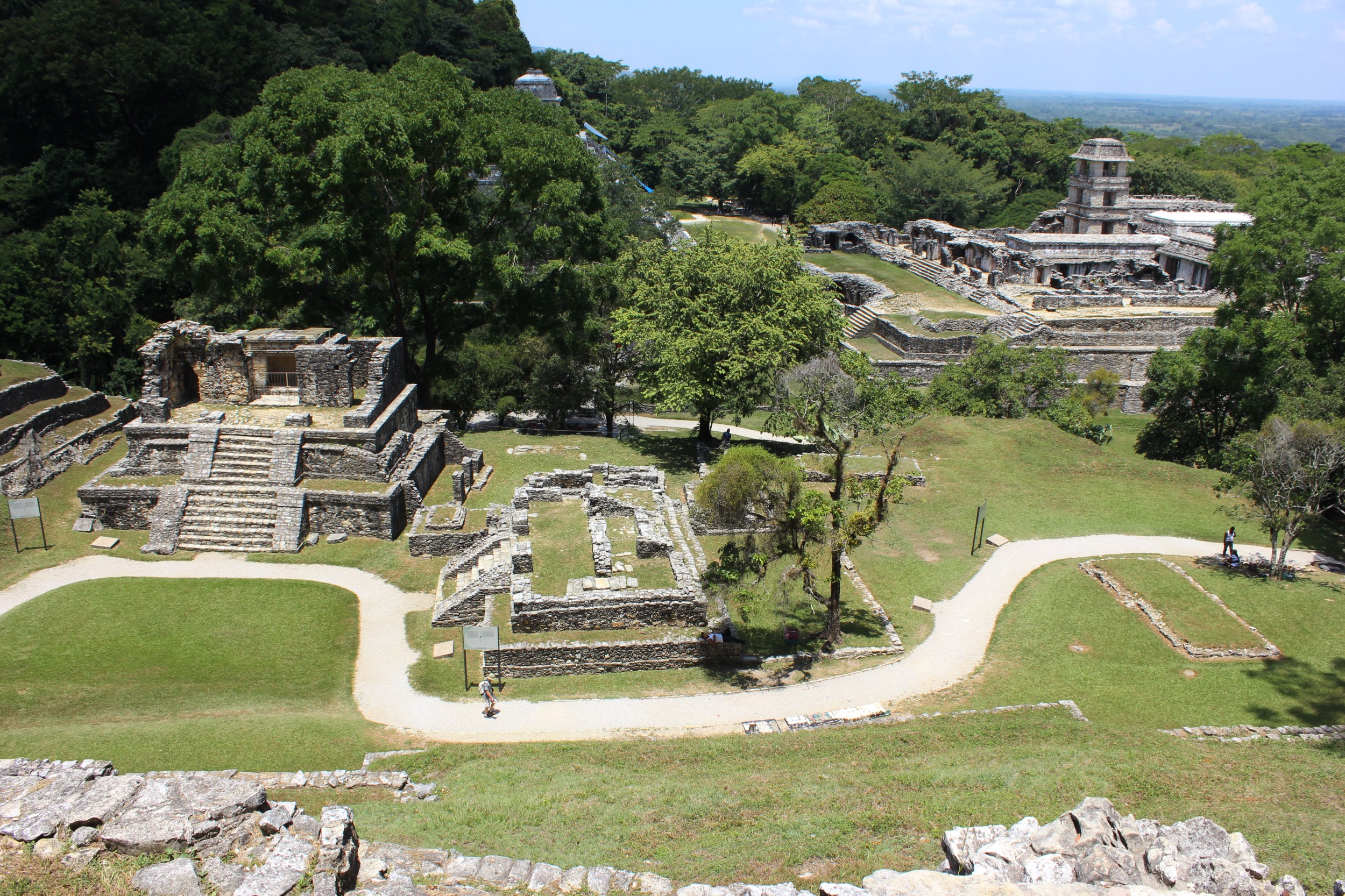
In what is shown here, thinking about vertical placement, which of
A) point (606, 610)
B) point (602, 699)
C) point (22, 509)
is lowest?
point (602, 699)

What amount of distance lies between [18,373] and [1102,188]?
69019 mm

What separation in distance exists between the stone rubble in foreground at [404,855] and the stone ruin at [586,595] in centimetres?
771

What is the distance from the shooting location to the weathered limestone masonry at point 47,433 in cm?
2605

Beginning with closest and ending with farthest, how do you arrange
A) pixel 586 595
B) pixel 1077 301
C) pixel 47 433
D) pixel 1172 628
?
pixel 586 595 < pixel 1172 628 < pixel 47 433 < pixel 1077 301

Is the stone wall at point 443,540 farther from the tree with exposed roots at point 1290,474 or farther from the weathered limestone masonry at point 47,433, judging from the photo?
the tree with exposed roots at point 1290,474

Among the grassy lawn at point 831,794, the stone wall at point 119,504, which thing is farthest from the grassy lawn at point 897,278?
the stone wall at point 119,504

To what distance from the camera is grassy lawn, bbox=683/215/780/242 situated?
7719 centimetres

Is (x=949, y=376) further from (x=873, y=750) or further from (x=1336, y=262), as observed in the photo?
(x=873, y=750)

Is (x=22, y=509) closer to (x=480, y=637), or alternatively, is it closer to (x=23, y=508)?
(x=23, y=508)

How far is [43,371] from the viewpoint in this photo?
32344mm

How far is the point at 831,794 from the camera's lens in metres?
14.0

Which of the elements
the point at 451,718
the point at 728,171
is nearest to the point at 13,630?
the point at 451,718

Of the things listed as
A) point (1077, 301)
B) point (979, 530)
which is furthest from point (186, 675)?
point (1077, 301)

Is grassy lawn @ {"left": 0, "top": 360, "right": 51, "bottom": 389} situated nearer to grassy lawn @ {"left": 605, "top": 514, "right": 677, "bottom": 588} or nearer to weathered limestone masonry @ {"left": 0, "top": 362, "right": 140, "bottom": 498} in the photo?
weathered limestone masonry @ {"left": 0, "top": 362, "right": 140, "bottom": 498}
